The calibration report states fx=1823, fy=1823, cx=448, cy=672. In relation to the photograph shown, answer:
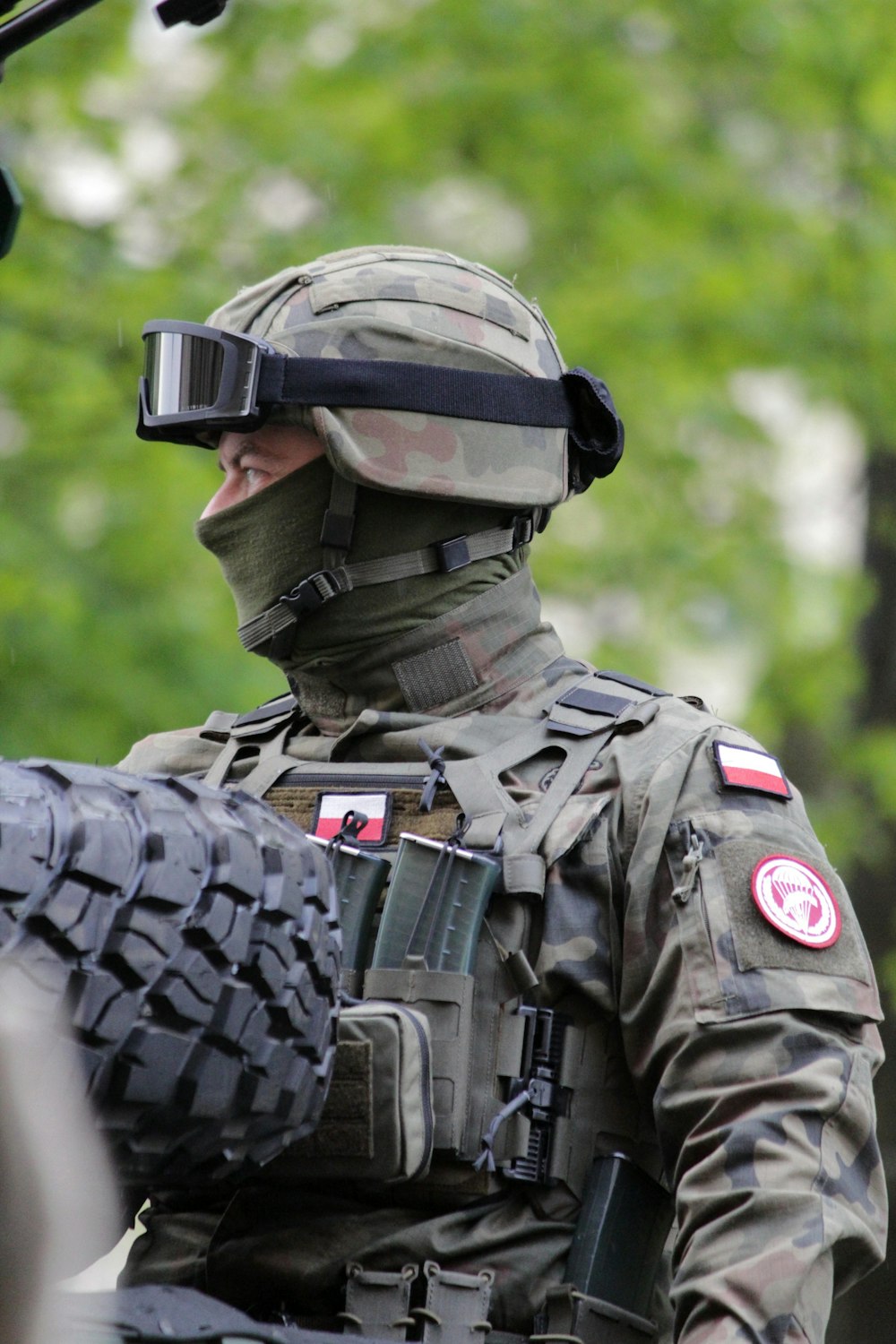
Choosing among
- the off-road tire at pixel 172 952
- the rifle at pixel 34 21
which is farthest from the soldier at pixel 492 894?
the rifle at pixel 34 21

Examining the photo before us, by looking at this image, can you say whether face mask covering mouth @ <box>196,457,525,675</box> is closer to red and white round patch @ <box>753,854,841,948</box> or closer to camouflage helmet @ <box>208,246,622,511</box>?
camouflage helmet @ <box>208,246,622,511</box>

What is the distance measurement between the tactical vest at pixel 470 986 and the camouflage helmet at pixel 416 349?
486 mm

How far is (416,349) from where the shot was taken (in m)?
3.09

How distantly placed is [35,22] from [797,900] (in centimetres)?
161

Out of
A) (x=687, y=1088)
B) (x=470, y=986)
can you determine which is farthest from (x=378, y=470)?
(x=687, y=1088)

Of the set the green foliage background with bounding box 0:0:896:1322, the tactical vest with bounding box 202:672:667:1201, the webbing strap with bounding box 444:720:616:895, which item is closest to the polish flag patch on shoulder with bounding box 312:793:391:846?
the tactical vest with bounding box 202:672:667:1201

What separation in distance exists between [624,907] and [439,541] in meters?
0.74

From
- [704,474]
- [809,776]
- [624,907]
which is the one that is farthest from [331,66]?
[624,907]

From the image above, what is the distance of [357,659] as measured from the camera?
314 centimetres

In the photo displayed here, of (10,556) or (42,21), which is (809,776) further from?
(42,21)

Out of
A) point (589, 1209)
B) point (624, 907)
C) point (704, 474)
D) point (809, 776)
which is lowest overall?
point (589, 1209)

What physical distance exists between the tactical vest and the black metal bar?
4.27ft

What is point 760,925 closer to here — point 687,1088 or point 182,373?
point 687,1088

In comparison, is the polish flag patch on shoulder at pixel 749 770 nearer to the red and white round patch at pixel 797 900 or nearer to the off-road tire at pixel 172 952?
the red and white round patch at pixel 797 900
